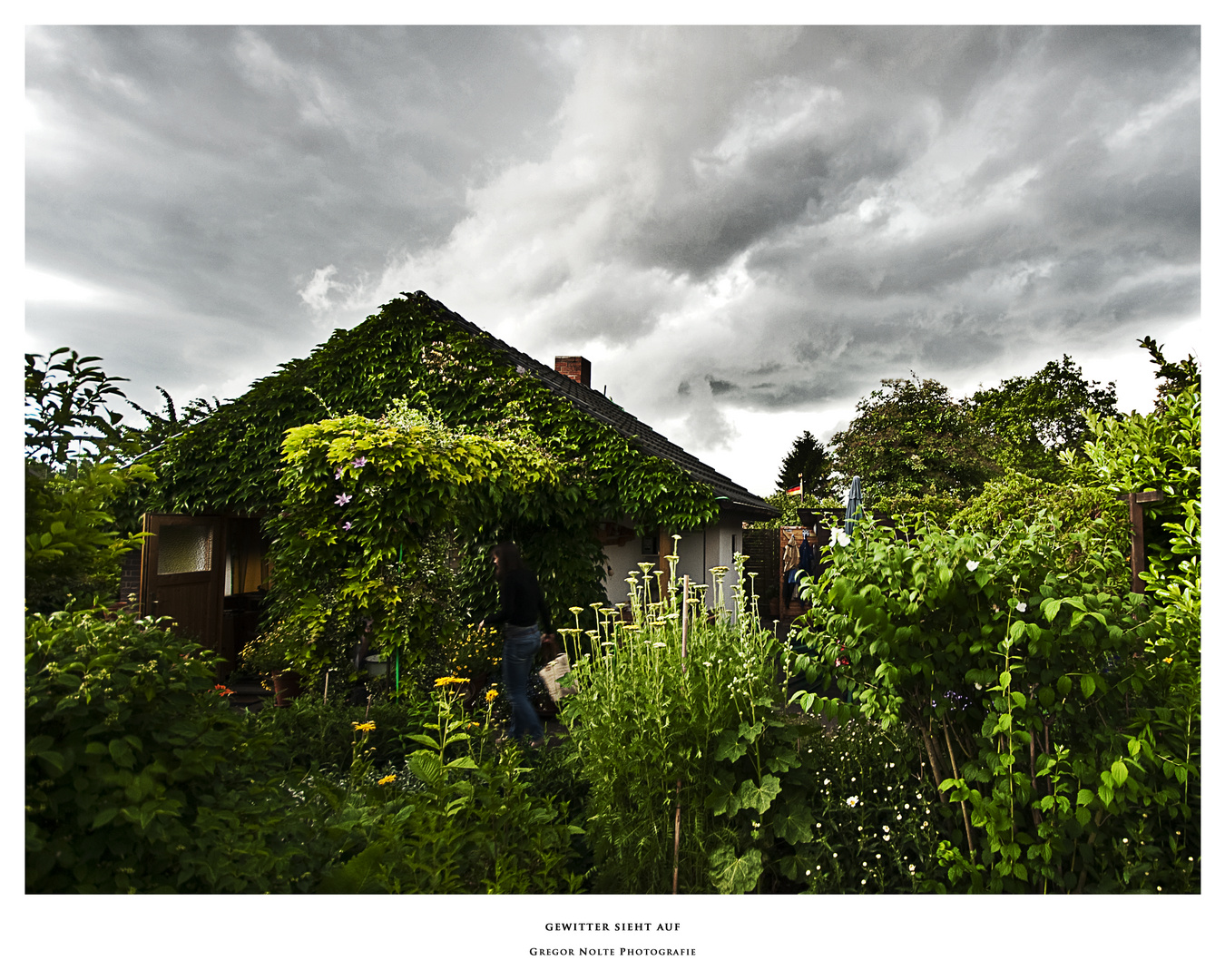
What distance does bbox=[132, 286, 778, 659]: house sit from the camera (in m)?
7.10

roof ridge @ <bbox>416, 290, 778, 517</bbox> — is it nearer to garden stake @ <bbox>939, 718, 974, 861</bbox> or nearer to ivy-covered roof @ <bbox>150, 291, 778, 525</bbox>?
ivy-covered roof @ <bbox>150, 291, 778, 525</bbox>

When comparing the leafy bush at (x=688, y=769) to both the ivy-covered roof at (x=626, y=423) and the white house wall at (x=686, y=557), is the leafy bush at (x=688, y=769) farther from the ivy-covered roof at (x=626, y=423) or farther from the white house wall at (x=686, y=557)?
the white house wall at (x=686, y=557)

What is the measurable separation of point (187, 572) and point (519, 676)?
5321mm

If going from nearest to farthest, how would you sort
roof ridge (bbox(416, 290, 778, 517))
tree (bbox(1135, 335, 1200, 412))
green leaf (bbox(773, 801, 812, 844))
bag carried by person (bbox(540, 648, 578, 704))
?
green leaf (bbox(773, 801, 812, 844)) → tree (bbox(1135, 335, 1200, 412)) → bag carried by person (bbox(540, 648, 578, 704)) → roof ridge (bbox(416, 290, 778, 517))

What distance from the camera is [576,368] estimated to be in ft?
→ 46.2

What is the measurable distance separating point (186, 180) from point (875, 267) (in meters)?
2.81

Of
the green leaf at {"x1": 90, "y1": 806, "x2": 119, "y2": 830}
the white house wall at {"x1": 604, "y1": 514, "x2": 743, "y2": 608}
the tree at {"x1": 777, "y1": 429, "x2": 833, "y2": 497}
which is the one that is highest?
the tree at {"x1": 777, "y1": 429, "x2": 833, "y2": 497}

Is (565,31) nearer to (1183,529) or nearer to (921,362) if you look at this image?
(921,362)

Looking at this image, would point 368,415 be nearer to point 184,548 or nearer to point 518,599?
point 184,548

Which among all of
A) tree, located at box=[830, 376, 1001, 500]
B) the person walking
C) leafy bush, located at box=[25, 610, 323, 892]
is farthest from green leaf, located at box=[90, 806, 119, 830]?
tree, located at box=[830, 376, 1001, 500]

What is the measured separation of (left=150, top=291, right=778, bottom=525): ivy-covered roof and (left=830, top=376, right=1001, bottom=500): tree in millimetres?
13403

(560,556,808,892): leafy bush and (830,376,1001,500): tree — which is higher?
(830,376,1001,500): tree
